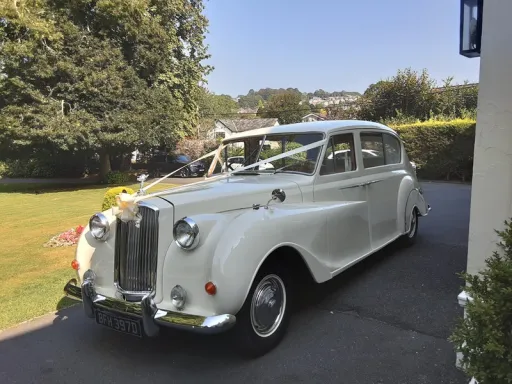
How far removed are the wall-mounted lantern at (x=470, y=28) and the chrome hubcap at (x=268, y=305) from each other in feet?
8.23

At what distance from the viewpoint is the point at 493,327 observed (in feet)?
5.85

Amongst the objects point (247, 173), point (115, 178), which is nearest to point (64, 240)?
point (247, 173)

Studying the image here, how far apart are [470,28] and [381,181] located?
234 cm

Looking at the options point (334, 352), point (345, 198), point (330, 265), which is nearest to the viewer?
point (334, 352)

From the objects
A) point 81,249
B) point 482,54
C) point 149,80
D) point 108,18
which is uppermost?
point 108,18

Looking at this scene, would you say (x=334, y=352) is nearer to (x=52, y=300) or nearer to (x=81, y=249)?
(x=81, y=249)

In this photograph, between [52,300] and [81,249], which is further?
[52,300]

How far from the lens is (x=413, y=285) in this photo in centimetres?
470

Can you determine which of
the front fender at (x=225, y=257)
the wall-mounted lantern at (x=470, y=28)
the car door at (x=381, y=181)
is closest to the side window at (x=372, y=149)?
the car door at (x=381, y=181)

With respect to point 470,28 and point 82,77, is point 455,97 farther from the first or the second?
point 470,28

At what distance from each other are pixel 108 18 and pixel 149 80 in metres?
3.82

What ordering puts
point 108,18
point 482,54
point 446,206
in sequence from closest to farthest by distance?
point 482,54
point 446,206
point 108,18

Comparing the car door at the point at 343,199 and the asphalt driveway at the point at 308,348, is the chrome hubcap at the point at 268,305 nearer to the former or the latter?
the asphalt driveway at the point at 308,348

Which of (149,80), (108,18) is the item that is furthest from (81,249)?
(149,80)
